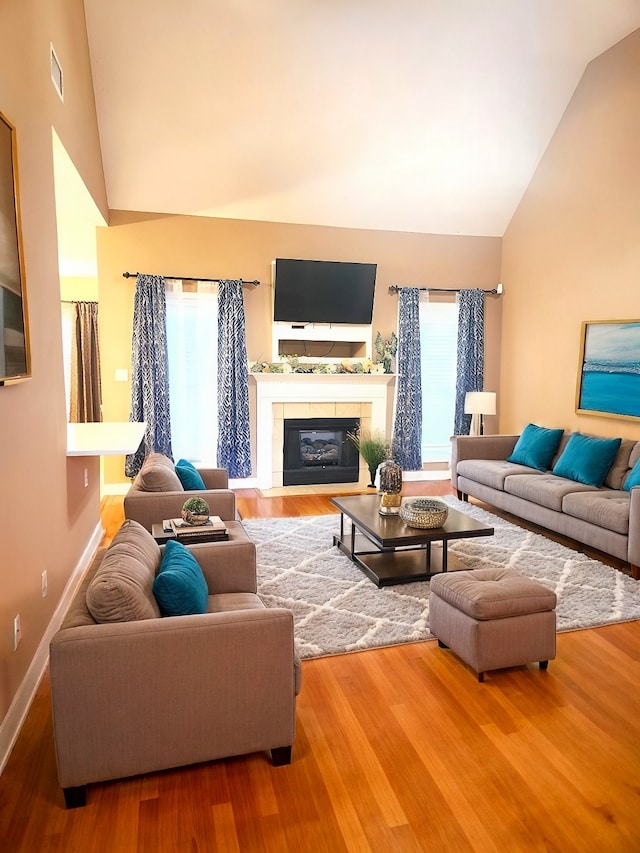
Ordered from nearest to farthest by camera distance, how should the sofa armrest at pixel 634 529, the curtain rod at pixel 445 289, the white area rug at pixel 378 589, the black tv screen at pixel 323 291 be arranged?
the white area rug at pixel 378 589 < the sofa armrest at pixel 634 529 < the black tv screen at pixel 323 291 < the curtain rod at pixel 445 289

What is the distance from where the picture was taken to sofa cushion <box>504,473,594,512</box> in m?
4.77

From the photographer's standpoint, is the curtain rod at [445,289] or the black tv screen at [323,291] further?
the curtain rod at [445,289]

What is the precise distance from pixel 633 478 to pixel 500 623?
2.46m

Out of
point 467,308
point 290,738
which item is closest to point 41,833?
point 290,738

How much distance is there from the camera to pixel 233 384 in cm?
641

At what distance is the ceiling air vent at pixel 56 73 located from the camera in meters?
3.20

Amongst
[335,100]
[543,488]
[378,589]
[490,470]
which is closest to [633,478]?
[543,488]

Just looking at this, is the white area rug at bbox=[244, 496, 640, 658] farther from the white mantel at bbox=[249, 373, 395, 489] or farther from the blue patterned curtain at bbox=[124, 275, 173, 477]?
the blue patterned curtain at bbox=[124, 275, 173, 477]

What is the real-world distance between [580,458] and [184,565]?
12.9 feet

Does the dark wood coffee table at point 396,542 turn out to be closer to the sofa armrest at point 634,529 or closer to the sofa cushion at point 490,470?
the sofa armrest at point 634,529

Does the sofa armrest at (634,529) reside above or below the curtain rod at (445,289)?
below

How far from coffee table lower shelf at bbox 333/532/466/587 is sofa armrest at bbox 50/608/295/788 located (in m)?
1.86

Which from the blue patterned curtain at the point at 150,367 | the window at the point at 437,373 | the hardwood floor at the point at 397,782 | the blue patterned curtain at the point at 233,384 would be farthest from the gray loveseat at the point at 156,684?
the window at the point at 437,373

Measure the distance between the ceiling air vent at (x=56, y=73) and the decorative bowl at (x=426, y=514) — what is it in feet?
10.9
